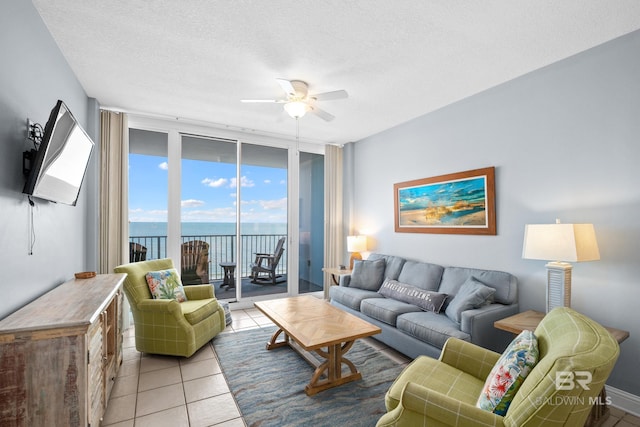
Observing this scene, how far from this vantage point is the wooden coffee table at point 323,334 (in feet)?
7.71

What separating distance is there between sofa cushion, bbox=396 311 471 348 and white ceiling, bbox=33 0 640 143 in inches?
92.9

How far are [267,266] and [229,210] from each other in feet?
3.96

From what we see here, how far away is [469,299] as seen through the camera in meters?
2.72

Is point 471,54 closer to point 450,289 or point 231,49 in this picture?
point 231,49

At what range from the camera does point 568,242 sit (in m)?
2.20

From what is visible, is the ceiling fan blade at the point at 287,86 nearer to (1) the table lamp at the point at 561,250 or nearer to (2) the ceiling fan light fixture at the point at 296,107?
(2) the ceiling fan light fixture at the point at 296,107

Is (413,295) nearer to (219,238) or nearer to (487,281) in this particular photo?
(487,281)

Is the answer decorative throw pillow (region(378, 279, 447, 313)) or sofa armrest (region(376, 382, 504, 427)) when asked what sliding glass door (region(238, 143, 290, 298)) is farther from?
sofa armrest (region(376, 382, 504, 427))

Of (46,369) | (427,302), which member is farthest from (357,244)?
(46,369)

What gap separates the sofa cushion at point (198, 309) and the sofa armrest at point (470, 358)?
233cm

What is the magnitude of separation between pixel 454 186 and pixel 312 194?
2571 millimetres

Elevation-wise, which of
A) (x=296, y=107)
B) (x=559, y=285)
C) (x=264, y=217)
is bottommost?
(x=559, y=285)

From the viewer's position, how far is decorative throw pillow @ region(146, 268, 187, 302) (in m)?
3.13

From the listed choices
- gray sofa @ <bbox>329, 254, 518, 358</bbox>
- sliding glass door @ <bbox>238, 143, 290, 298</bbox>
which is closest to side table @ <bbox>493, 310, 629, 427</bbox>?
gray sofa @ <bbox>329, 254, 518, 358</bbox>
